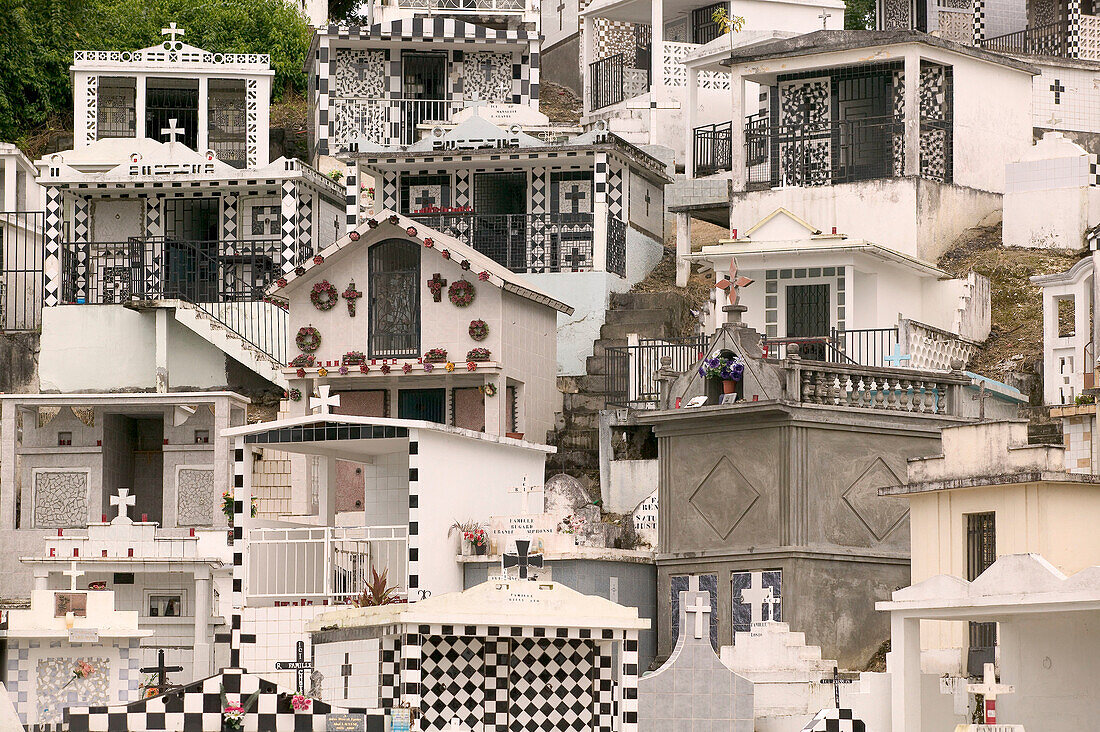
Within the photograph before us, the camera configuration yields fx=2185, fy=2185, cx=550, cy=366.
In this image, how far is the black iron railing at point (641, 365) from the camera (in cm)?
4150

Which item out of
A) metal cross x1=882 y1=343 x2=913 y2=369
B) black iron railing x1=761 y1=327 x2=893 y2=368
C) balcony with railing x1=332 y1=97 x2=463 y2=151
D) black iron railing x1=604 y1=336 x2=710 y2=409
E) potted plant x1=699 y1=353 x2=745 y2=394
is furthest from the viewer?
balcony with railing x1=332 y1=97 x2=463 y2=151

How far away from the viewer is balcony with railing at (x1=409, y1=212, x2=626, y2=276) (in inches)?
1902

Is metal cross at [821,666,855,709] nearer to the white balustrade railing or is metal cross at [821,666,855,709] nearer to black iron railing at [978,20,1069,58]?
the white balustrade railing

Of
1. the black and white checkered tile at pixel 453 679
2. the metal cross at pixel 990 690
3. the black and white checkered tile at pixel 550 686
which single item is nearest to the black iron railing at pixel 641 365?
the black and white checkered tile at pixel 550 686

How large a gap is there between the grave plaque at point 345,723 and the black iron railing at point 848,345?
53.4 ft

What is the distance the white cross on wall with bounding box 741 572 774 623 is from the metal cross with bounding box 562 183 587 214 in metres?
16.9

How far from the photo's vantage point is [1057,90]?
53.9m

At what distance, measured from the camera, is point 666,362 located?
40.7 meters

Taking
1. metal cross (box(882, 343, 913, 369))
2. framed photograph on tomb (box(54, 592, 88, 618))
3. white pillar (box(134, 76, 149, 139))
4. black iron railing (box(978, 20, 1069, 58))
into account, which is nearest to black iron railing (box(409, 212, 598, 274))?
white pillar (box(134, 76, 149, 139))

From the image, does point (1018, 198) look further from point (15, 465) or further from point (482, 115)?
point (15, 465)

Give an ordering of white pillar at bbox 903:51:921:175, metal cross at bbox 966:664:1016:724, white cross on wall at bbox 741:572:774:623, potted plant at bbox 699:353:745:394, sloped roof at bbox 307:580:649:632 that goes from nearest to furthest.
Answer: metal cross at bbox 966:664:1016:724, sloped roof at bbox 307:580:649:632, white cross on wall at bbox 741:572:774:623, potted plant at bbox 699:353:745:394, white pillar at bbox 903:51:921:175

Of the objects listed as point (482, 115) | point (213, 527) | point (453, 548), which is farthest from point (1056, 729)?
point (482, 115)

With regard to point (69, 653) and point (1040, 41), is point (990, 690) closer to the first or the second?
point (69, 653)

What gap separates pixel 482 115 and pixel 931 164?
12625 mm
